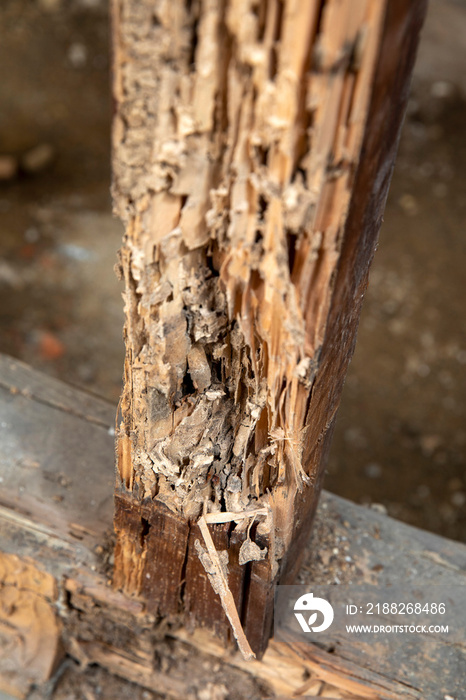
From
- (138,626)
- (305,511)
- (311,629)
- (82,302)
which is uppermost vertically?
(82,302)

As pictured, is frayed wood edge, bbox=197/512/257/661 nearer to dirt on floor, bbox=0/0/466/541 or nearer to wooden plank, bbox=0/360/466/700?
wooden plank, bbox=0/360/466/700

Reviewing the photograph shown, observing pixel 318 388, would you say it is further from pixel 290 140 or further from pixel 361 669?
pixel 361 669

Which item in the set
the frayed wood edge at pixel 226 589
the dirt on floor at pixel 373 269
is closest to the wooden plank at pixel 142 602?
the frayed wood edge at pixel 226 589

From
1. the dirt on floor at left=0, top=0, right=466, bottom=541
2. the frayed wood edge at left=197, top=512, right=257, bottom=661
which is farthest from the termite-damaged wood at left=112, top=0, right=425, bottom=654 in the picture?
the dirt on floor at left=0, top=0, right=466, bottom=541

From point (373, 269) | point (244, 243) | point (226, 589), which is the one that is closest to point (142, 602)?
point (226, 589)

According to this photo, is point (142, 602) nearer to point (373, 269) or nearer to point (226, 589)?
point (226, 589)

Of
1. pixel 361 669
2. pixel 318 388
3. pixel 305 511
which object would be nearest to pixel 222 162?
pixel 318 388
